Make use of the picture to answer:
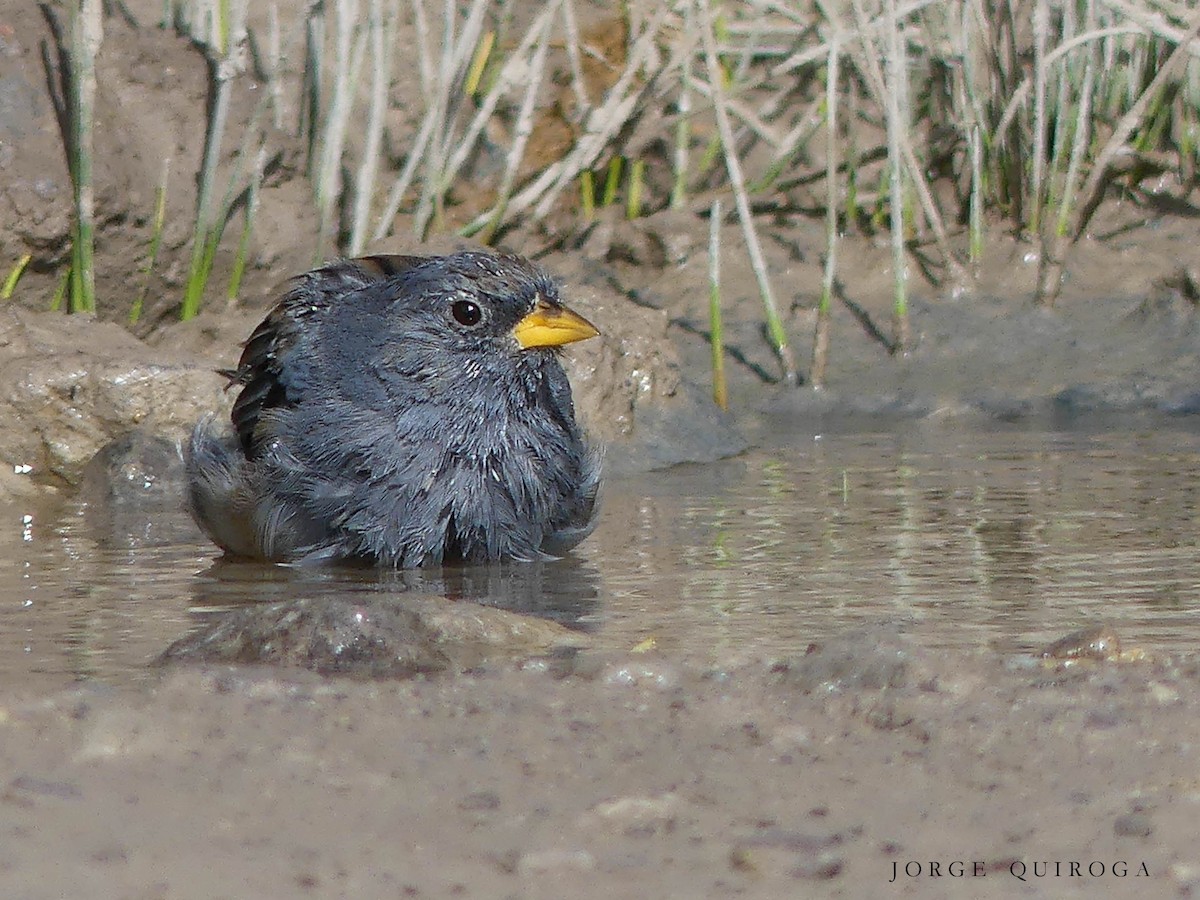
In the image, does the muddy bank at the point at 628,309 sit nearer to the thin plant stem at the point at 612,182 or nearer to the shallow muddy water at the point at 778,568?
the thin plant stem at the point at 612,182

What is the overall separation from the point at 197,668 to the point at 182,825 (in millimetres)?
840

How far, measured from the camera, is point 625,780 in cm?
280

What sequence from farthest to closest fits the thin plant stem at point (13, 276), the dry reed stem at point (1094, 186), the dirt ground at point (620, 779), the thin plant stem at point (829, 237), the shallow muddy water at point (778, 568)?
the dry reed stem at point (1094, 186)
the thin plant stem at point (829, 237)
the thin plant stem at point (13, 276)
the shallow muddy water at point (778, 568)
the dirt ground at point (620, 779)

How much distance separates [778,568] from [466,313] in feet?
3.44

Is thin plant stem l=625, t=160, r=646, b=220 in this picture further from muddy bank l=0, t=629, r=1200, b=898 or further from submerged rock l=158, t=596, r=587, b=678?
muddy bank l=0, t=629, r=1200, b=898

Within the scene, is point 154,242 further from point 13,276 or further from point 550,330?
point 550,330

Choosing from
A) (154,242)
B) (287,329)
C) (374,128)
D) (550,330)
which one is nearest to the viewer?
(550,330)

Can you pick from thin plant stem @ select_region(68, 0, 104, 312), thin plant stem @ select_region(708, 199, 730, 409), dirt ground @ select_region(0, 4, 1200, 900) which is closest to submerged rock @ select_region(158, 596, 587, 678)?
dirt ground @ select_region(0, 4, 1200, 900)

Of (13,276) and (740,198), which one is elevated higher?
(740,198)

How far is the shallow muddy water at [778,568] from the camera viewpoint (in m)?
4.16

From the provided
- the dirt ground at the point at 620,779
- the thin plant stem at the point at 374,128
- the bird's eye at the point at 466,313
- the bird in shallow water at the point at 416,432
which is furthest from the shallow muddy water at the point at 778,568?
the thin plant stem at the point at 374,128

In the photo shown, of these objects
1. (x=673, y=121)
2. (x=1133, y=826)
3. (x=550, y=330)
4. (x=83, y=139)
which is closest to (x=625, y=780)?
(x=1133, y=826)

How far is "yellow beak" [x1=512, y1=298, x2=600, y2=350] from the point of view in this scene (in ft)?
17.1

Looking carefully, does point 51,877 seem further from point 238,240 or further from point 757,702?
point 238,240
